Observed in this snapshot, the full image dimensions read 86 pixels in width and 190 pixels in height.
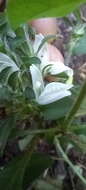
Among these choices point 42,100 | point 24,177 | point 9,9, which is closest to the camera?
point 9,9

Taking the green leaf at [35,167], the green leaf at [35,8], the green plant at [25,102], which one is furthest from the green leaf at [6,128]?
the green leaf at [35,8]

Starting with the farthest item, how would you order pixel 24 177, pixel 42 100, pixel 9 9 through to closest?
pixel 24 177
pixel 42 100
pixel 9 9

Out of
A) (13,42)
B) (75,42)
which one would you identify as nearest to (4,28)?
(13,42)

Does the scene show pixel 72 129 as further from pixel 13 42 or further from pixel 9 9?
pixel 9 9

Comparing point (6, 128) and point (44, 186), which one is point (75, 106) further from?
point (44, 186)

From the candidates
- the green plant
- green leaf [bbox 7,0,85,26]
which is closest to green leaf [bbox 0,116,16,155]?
the green plant

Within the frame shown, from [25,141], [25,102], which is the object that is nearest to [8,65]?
[25,102]

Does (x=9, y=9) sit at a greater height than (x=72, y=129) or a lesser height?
greater
